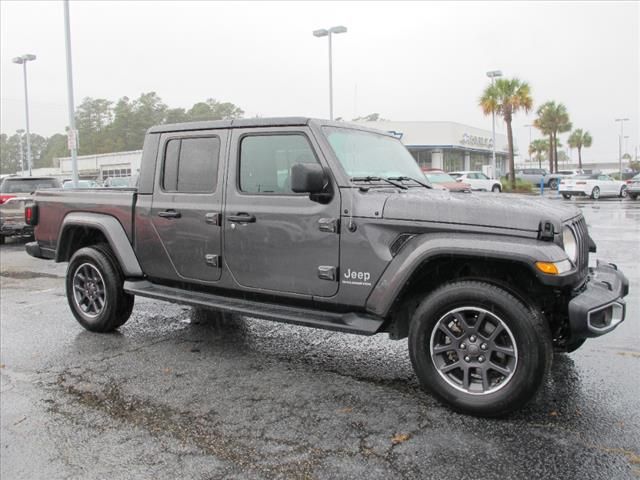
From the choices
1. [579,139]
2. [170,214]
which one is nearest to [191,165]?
[170,214]

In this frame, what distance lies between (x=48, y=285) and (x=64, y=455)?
5.81 m

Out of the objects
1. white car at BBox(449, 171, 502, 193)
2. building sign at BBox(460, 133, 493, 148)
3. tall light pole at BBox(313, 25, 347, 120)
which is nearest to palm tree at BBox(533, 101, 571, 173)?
building sign at BBox(460, 133, 493, 148)

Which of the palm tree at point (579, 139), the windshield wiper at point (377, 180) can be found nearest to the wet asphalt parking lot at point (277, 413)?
the windshield wiper at point (377, 180)

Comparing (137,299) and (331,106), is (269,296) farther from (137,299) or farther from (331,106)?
(331,106)

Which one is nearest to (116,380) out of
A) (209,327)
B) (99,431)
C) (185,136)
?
(99,431)

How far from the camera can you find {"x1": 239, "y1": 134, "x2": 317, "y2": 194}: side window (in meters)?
4.23

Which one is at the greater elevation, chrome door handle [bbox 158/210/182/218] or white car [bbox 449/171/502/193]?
white car [bbox 449/171/502/193]

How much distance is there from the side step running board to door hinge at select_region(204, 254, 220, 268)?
29 cm

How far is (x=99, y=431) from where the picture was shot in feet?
11.1

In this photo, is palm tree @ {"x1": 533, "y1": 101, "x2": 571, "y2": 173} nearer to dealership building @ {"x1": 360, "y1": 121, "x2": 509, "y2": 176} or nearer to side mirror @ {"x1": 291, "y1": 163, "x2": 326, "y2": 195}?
dealership building @ {"x1": 360, "y1": 121, "x2": 509, "y2": 176}

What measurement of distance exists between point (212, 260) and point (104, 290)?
1.49 metres

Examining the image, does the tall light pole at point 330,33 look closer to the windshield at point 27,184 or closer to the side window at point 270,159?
the windshield at point 27,184

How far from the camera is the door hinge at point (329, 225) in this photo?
3.89m

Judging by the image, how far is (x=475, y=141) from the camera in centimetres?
5488
